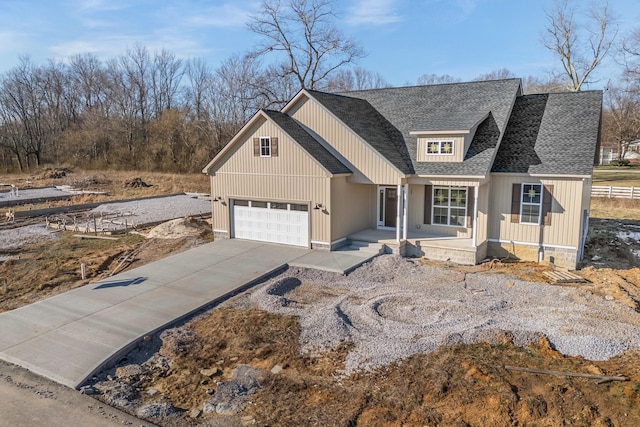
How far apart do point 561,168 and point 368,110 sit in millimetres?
8598

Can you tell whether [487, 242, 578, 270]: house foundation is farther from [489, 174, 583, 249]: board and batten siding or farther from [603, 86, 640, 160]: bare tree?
[603, 86, 640, 160]: bare tree

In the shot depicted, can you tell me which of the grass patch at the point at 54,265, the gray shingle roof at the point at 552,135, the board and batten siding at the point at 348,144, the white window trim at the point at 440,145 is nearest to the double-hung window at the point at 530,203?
the gray shingle roof at the point at 552,135

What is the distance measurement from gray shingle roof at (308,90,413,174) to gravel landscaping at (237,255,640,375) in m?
4.76

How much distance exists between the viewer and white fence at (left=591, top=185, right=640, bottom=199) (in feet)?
102

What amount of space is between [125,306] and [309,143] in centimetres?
912

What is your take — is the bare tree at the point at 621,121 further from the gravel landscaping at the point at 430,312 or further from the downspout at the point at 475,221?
the gravel landscaping at the point at 430,312

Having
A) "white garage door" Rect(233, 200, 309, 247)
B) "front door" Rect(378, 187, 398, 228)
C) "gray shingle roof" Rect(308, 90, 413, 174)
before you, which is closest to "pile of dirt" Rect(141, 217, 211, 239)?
"white garage door" Rect(233, 200, 309, 247)

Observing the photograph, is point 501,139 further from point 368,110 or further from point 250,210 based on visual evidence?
point 250,210

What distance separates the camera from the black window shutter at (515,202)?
53.3ft

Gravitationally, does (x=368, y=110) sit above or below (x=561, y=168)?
above

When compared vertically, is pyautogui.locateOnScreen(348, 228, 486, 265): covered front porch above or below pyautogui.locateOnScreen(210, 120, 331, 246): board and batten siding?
below

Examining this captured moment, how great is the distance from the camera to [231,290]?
12523 millimetres

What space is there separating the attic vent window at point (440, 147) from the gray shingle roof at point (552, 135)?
6.12 ft

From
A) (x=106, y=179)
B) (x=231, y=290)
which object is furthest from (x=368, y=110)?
(x=106, y=179)
